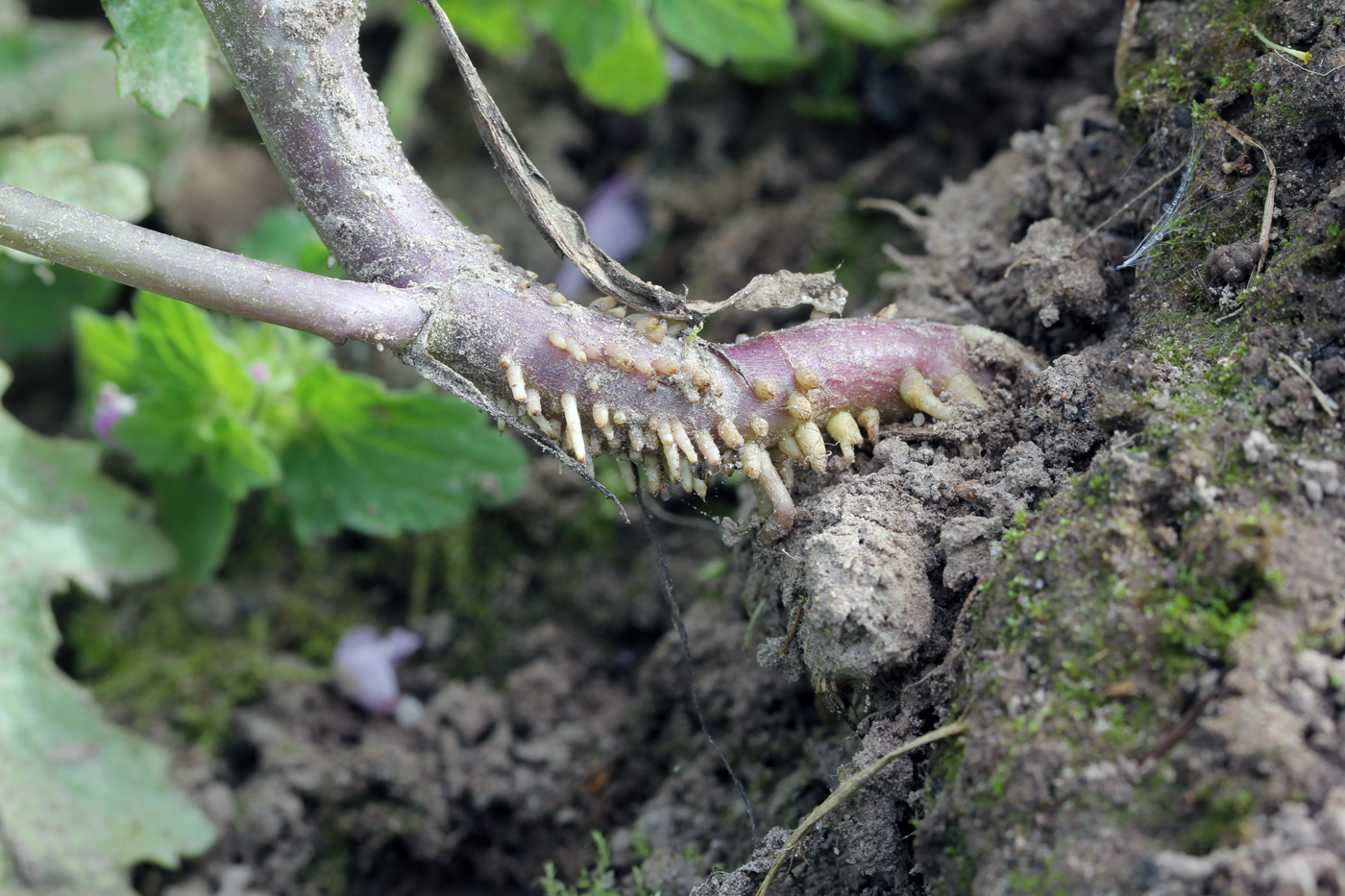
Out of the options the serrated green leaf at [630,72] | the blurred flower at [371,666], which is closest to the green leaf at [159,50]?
the serrated green leaf at [630,72]

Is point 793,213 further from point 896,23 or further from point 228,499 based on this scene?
point 228,499

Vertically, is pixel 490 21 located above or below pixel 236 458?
above

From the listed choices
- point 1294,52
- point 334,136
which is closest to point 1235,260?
point 1294,52

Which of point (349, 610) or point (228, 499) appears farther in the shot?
point (349, 610)

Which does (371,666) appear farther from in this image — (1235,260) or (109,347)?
(1235,260)

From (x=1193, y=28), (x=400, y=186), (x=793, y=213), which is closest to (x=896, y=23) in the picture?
(x=793, y=213)

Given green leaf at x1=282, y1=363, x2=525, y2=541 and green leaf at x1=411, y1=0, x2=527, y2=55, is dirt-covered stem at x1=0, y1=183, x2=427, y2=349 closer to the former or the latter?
green leaf at x1=282, y1=363, x2=525, y2=541
